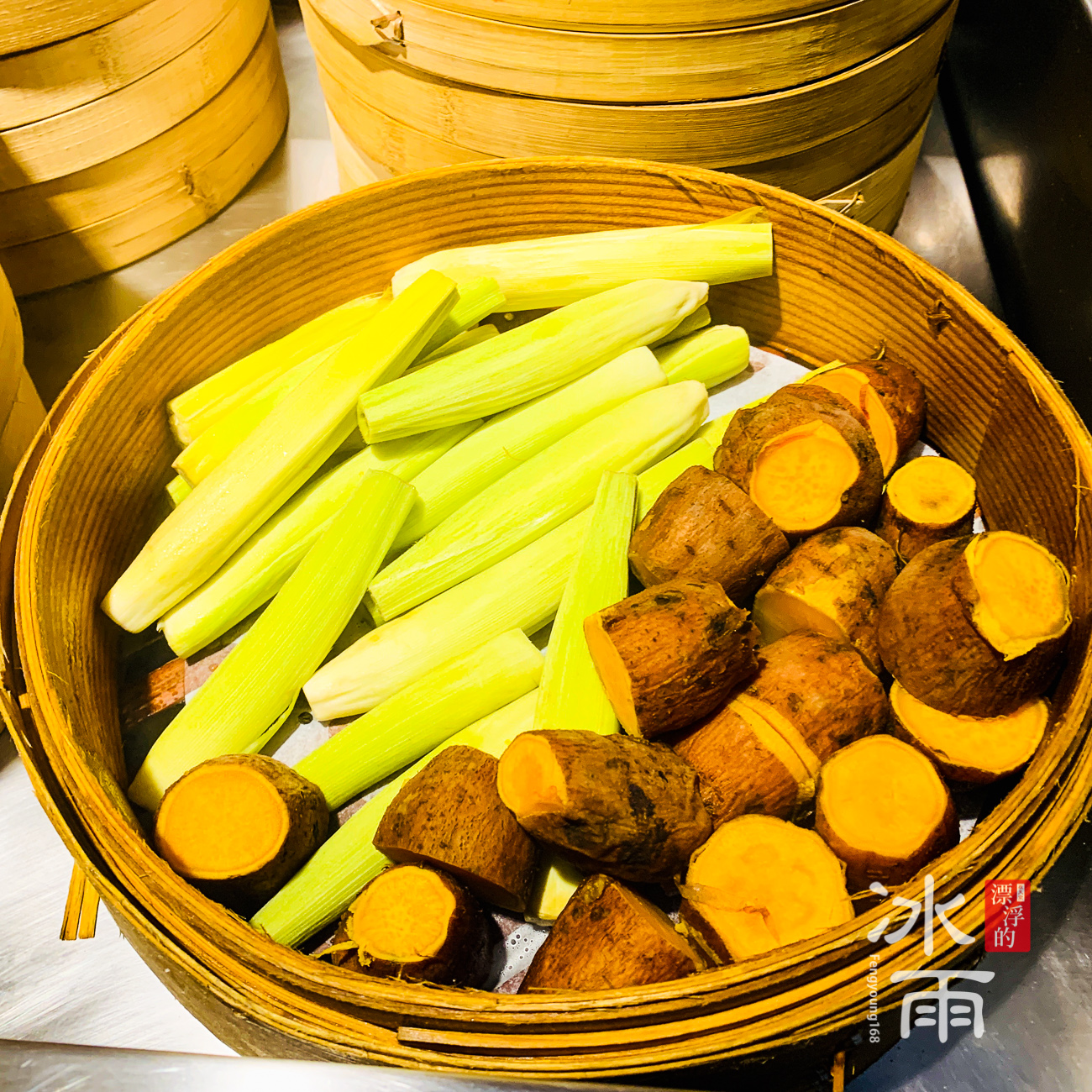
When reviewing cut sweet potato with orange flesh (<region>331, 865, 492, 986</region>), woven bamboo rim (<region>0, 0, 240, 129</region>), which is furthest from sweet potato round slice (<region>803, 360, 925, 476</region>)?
woven bamboo rim (<region>0, 0, 240, 129</region>)

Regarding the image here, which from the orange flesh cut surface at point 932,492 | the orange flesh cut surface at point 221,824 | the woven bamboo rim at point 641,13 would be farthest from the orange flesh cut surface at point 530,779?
the woven bamboo rim at point 641,13

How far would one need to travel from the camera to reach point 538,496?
1.76 metres

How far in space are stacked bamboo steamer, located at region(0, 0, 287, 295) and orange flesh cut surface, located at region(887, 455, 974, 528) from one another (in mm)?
2252

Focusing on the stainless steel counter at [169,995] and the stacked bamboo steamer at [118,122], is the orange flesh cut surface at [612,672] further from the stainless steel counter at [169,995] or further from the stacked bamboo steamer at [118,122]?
the stacked bamboo steamer at [118,122]

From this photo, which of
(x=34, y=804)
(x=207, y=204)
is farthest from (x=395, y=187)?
(x=34, y=804)

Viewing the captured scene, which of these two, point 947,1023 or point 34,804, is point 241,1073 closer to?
point 947,1023

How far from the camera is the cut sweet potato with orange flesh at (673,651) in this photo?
1384 millimetres

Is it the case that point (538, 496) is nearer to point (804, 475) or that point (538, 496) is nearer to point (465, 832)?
point (804, 475)

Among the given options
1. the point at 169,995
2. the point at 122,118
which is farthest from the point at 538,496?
the point at 122,118

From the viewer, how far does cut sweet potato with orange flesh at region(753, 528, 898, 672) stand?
1528 millimetres

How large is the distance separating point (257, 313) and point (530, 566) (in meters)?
0.94

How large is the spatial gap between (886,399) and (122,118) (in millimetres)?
2172

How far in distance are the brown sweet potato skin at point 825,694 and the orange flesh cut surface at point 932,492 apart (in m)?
0.35

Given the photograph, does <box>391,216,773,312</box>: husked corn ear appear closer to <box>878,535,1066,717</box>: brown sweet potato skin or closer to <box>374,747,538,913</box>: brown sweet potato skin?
<box>878,535,1066,717</box>: brown sweet potato skin
